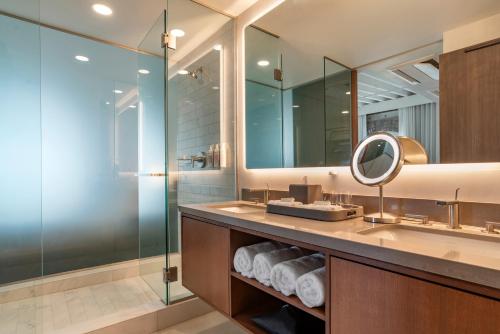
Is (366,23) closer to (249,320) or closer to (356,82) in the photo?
(356,82)

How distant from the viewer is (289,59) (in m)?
1.96

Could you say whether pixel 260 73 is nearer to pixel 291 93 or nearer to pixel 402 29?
pixel 291 93

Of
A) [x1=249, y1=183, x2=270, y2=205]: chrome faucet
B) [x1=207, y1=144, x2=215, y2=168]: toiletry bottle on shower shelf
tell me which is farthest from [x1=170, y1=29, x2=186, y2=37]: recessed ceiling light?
[x1=249, y1=183, x2=270, y2=205]: chrome faucet

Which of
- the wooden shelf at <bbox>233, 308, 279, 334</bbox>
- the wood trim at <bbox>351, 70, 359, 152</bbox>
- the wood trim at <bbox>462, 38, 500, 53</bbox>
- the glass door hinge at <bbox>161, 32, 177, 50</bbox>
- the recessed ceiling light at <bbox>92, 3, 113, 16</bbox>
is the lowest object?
the wooden shelf at <bbox>233, 308, 279, 334</bbox>

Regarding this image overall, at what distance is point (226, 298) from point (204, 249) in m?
0.28

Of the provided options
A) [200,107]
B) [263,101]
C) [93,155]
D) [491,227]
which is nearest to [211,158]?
[200,107]

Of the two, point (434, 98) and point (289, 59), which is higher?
point (289, 59)

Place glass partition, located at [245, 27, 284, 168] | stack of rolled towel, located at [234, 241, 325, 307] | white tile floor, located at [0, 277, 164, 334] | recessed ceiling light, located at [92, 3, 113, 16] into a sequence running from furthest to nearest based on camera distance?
recessed ceiling light, located at [92, 3, 113, 16] → glass partition, located at [245, 27, 284, 168] → white tile floor, located at [0, 277, 164, 334] → stack of rolled towel, located at [234, 241, 325, 307]

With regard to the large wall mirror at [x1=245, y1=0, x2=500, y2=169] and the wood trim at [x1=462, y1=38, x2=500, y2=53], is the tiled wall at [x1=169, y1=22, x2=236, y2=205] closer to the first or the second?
the large wall mirror at [x1=245, y1=0, x2=500, y2=169]

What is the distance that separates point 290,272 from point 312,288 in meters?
0.13

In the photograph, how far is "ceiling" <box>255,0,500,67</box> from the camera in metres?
1.19

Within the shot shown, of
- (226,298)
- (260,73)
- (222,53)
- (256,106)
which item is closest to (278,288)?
(226,298)

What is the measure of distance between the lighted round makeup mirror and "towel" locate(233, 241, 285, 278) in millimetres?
512

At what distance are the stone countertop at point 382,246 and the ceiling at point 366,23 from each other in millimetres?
832
